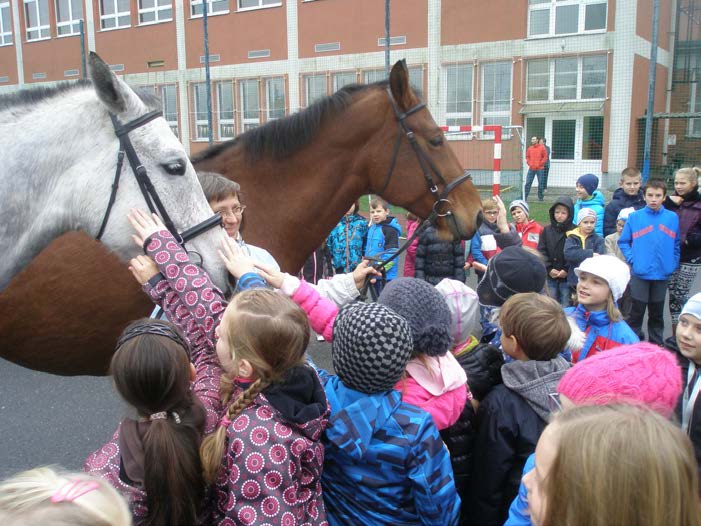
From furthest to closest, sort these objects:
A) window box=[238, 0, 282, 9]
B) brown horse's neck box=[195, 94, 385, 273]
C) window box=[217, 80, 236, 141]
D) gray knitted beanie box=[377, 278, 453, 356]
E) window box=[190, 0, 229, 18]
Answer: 1. window box=[217, 80, 236, 141]
2. window box=[190, 0, 229, 18]
3. window box=[238, 0, 282, 9]
4. brown horse's neck box=[195, 94, 385, 273]
5. gray knitted beanie box=[377, 278, 453, 356]

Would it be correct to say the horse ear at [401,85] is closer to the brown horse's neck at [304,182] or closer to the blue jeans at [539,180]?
the brown horse's neck at [304,182]

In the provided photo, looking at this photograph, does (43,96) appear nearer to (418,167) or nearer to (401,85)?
(401,85)

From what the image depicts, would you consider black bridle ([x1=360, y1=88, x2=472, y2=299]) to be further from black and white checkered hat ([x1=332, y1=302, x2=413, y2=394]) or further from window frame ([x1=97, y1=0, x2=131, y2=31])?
window frame ([x1=97, y1=0, x2=131, y2=31])

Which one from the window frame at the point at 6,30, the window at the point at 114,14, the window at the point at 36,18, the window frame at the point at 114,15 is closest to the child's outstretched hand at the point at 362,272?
the window frame at the point at 114,15

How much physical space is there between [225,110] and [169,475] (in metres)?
24.1

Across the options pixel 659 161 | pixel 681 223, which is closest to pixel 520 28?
pixel 659 161

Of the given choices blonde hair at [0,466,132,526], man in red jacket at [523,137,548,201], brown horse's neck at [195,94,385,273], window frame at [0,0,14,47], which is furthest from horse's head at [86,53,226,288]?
window frame at [0,0,14,47]

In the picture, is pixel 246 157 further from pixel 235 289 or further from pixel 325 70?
pixel 325 70

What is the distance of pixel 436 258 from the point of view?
5.56 m

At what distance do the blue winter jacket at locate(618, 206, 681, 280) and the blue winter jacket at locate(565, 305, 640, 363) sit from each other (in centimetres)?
270

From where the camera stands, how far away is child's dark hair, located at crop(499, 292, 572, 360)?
1.98m

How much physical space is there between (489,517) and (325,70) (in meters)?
21.7

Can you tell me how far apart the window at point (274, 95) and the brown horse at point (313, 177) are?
19915 millimetres

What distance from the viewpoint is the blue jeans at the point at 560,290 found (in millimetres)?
5812
